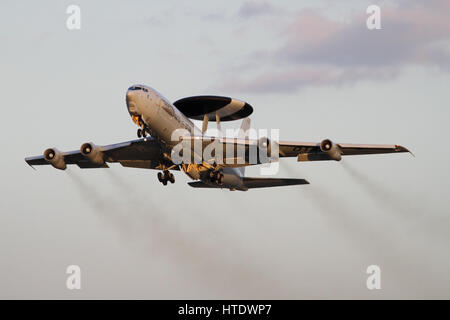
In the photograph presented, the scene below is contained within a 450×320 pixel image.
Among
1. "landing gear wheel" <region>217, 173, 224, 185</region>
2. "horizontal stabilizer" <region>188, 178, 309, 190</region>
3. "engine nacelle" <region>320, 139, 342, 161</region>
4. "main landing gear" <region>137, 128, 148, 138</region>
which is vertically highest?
"main landing gear" <region>137, 128, 148, 138</region>

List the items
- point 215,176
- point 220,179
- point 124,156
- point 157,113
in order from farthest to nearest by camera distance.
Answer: point 124,156, point 220,179, point 215,176, point 157,113

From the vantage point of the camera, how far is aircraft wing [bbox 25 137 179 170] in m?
64.3

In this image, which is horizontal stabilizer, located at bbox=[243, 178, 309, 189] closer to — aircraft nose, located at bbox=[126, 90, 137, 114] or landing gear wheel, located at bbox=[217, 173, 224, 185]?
landing gear wheel, located at bbox=[217, 173, 224, 185]

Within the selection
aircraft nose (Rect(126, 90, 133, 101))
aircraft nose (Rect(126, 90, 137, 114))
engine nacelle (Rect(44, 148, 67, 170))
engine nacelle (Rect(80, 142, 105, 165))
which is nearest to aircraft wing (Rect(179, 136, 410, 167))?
aircraft nose (Rect(126, 90, 137, 114))

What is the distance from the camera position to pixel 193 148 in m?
61.0

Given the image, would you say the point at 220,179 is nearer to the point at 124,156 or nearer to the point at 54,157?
the point at 124,156

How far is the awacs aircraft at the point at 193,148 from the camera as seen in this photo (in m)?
57.1

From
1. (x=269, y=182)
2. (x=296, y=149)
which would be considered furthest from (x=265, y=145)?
(x=269, y=182)

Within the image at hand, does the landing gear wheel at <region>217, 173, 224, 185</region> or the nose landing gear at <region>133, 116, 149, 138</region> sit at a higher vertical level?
the nose landing gear at <region>133, 116, 149, 138</region>

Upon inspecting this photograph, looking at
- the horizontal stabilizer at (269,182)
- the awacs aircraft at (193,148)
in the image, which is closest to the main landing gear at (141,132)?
the awacs aircraft at (193,148)

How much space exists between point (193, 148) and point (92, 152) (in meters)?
9.75

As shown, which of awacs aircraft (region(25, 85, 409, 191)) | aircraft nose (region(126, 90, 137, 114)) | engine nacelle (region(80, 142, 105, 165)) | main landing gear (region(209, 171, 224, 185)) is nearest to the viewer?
aircraft nose (region(126, 90, 137, 114))

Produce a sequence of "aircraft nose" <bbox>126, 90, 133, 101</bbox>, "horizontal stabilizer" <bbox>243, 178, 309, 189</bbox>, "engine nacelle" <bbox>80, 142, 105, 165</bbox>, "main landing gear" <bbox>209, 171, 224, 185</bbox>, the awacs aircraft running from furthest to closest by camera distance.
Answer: "horizontal stabilizer" <bbox>243, 178, 309, 189</bbox> < "main landing gear" <bbox>209, 171, 224, 185</bbox> < "engine nacelle" <bbox>80, 142, 105, 165</bbox> < the awacs aircraft < "aircraft nose" <bbox>126, 90, 133, 101</bbox>
